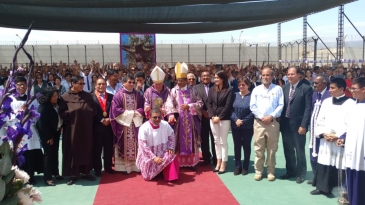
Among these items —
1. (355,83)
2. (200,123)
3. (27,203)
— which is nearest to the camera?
(27,203)

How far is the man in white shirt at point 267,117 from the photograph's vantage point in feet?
15.7

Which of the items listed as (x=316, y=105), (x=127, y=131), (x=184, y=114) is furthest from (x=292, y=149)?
(x=127, y=131)

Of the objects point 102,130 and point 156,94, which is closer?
point 102,130

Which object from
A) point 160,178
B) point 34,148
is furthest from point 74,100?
point 160,178

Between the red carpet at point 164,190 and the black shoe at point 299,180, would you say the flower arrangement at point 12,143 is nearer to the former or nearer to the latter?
the red carpet at point 164,190

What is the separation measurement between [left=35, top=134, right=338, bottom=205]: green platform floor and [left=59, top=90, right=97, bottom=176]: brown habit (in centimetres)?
30

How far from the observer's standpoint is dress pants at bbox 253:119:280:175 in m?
4.83

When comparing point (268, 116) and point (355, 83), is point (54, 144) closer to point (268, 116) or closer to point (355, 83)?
point (268, 116)

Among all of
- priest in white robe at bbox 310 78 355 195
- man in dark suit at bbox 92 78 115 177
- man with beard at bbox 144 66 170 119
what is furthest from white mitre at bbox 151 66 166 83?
priest in white robe at bbox 310 78 355 195

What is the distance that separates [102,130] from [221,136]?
1.82 metres

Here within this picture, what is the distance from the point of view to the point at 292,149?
4992 millimetres

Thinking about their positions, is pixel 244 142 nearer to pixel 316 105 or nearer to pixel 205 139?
pixel 205 139

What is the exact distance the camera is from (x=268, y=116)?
4738 millimetres

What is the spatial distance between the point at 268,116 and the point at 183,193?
1563mm
